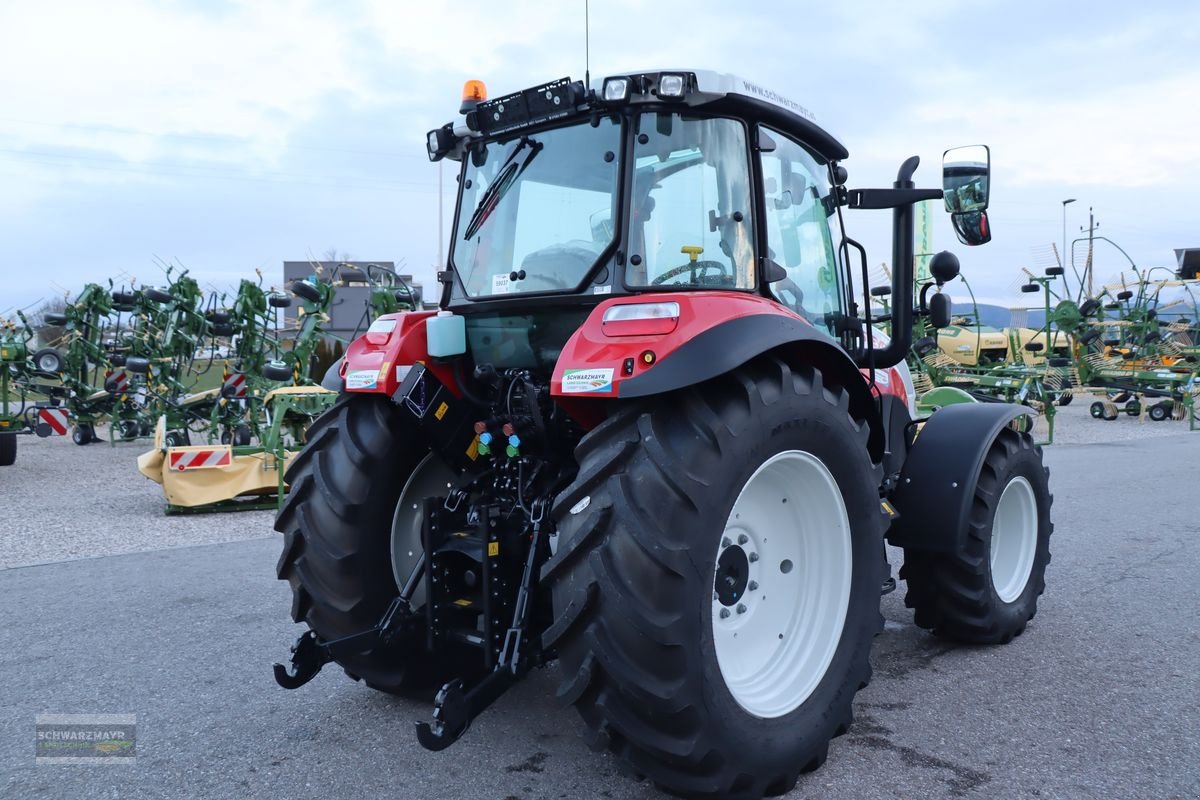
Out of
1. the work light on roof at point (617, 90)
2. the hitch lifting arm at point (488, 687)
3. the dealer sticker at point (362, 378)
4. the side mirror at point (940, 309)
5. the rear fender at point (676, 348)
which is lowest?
the hitch lifting arm at point (488, 687)

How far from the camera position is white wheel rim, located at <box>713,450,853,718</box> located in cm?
301

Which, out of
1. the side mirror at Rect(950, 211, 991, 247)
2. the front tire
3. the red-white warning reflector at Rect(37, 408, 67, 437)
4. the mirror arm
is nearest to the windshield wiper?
the mirror arm

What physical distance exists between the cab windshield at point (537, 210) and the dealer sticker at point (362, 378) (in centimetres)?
49

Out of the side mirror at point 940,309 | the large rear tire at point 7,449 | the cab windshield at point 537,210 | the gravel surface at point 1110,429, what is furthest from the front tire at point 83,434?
the gravel surface at point 1110,429

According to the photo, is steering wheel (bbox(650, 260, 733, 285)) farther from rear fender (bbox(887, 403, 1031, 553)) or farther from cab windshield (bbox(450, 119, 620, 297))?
rear fender (bbox(887, 403, 1031, 553))

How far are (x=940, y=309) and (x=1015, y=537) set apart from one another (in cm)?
140

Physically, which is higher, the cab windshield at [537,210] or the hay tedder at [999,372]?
the cab windshield at [537,210]

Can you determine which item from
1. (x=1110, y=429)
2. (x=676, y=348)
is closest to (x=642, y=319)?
(x=676, y=348)

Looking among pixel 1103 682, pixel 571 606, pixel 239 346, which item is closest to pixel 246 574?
pixel 571 606

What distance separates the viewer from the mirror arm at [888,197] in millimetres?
3688

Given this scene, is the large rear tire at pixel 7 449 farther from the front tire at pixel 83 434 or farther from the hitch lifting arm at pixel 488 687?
the hitch lifting arm at pixel 488 687

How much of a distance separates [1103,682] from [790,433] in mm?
1974

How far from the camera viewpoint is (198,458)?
27.7ft

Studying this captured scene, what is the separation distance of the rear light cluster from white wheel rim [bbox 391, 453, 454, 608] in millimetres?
1128
